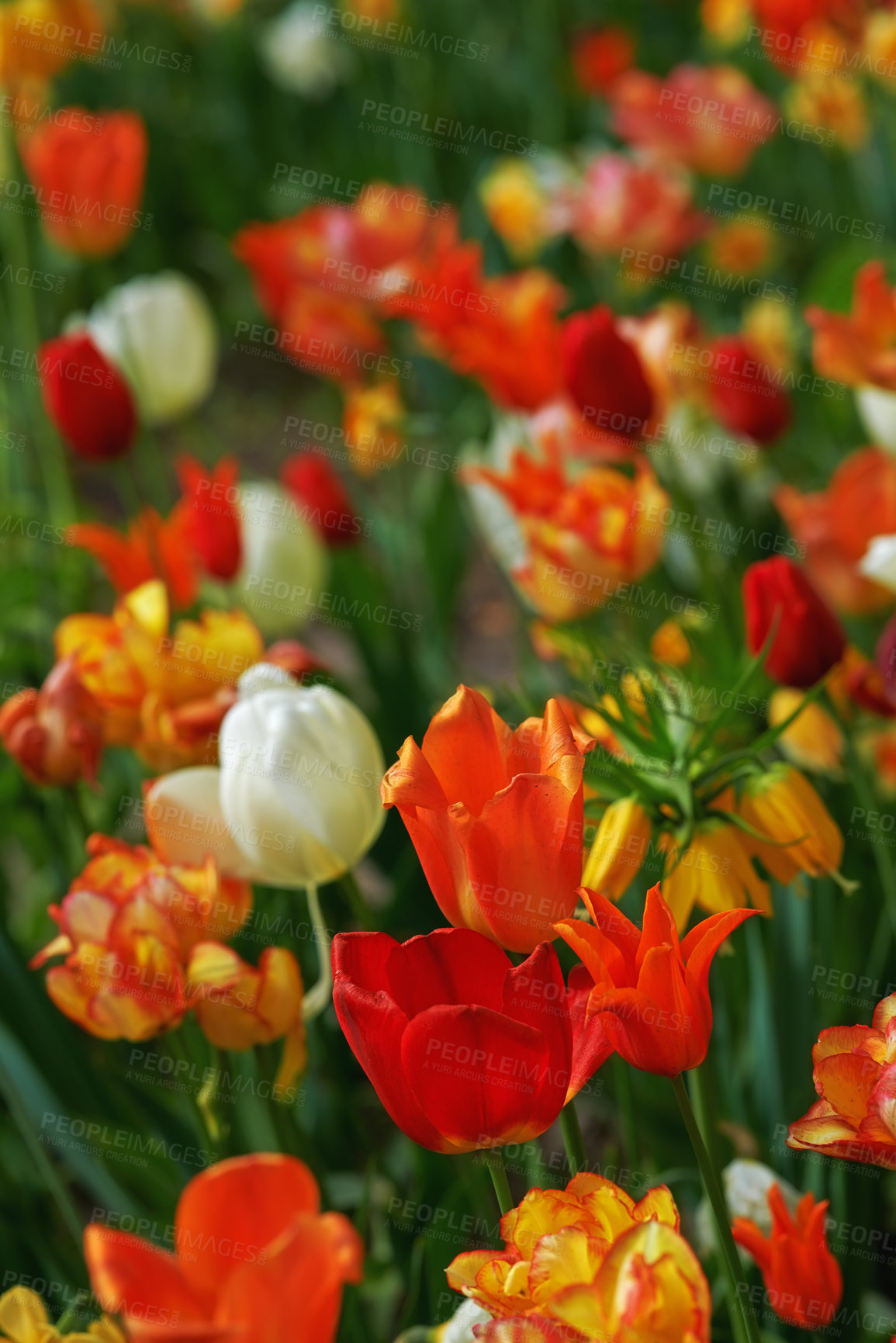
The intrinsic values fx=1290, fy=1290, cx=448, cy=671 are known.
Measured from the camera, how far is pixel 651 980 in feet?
1.64

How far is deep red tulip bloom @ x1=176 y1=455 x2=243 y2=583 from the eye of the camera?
121 centimetres

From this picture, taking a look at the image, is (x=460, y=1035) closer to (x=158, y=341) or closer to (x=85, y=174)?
(x=158, y=341)

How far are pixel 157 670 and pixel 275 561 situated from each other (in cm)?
50

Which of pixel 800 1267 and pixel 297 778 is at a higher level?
pixel 297 778

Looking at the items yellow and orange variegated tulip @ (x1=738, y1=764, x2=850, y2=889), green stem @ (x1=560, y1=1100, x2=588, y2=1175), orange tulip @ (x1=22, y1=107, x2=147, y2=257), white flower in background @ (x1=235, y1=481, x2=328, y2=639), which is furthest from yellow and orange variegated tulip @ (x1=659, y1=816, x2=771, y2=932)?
orange tulip @ (x1=22, y1=107, x2=147, y2=257)

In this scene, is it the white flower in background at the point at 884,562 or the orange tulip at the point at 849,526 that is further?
the orange tulip at the point at 849,526

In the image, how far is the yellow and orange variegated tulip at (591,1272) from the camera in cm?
41

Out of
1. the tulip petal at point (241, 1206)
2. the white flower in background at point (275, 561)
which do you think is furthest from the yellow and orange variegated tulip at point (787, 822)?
the white flower in background at point (275, 561)

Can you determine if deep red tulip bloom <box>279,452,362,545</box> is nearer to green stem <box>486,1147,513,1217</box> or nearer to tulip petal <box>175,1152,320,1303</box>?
green stem <box>486,1147,513,1217</box>

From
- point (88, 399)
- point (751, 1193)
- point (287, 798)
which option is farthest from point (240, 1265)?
point (88, 399)

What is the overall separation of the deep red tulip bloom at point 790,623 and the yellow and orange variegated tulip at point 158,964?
0.35 metres

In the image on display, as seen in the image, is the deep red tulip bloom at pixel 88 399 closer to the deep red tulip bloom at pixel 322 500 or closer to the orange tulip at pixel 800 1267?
the deep red tulip bloom at pixel 322 500

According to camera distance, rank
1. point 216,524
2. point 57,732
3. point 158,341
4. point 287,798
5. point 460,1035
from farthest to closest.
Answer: point 158,341, point 216,524, point 57,732, point 287,798, point 460,1035

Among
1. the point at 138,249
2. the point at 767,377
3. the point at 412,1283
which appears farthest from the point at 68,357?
the point at 138,249
